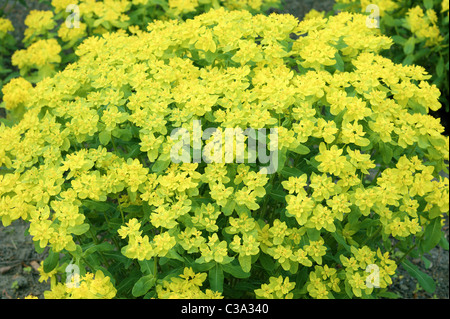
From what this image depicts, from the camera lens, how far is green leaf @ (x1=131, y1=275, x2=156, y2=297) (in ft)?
6.98

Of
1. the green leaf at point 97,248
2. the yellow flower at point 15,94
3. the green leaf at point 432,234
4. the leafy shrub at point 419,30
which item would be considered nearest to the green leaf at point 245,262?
the green leaf at point 97,248

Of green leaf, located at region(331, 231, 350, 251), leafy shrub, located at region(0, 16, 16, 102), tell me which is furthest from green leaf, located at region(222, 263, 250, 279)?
leafy shrub, located at region(0, 16, 16, 102)

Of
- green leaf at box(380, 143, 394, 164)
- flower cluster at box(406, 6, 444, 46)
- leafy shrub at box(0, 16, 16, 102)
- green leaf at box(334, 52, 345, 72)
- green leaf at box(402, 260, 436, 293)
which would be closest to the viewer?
green leaf at box(380, 143, 394, 164)

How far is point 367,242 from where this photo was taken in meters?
2.61

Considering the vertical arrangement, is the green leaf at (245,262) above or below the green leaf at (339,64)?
below

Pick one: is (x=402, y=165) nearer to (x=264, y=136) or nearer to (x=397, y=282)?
(x=264, y=136)

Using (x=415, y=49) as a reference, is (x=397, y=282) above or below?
below

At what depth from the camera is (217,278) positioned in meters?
2.15

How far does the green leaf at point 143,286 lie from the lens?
6.98 ft

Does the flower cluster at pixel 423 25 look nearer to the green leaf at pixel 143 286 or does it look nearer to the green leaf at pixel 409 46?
the green leaf at pixel 409 46

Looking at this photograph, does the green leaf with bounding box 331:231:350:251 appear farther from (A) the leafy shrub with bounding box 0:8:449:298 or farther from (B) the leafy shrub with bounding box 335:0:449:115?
(B) the leafy shrub with bounding box 335:0:449:115

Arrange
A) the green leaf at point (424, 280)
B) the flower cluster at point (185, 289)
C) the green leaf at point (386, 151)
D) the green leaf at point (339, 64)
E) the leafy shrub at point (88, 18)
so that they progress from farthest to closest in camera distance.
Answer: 1. the leafy shrub at point (88, 18)
2. the green leaf at point (424, 280)
3. the green leaf at point (339, 64)
4. the green leaf at point (386, 151)
5. the flower cluster at point (185, 289)
